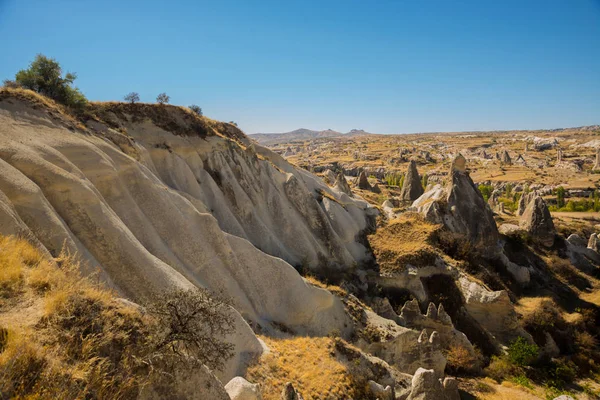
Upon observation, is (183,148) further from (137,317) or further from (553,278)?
(553,278)

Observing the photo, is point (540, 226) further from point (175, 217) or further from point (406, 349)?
point (175, 217)

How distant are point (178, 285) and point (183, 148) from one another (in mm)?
12597

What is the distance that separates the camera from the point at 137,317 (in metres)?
7.04

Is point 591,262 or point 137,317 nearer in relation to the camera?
point 137,317

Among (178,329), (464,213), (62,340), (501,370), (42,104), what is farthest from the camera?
(464,213)

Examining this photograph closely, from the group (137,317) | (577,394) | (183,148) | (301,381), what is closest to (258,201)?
(183,148)

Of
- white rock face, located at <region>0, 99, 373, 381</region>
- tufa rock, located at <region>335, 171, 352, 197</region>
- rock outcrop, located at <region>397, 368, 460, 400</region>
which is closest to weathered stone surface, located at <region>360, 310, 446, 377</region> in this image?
white rock face, located at <region>0, 99, 373, 381</region>

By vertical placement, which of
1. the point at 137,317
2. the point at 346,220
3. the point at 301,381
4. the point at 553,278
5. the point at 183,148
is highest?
the point at 183,148

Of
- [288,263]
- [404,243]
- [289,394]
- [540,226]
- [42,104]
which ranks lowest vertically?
[540,226]

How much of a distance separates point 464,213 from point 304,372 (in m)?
23.8

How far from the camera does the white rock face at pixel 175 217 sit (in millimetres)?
11727

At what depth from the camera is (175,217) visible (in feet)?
51.5

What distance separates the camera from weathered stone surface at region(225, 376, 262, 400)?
8.60m

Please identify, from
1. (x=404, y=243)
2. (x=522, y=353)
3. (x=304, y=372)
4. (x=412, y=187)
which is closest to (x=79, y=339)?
(x=304, y=372)
